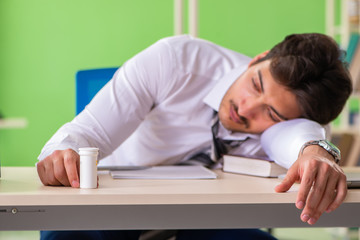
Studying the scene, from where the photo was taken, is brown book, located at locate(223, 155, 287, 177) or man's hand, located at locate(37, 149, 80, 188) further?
brown book, located at locate(223, 155, 287, 177)

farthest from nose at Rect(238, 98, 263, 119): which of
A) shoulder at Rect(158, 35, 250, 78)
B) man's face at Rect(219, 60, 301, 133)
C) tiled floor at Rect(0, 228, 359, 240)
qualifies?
tiled floor at Rect(0, 228, 359, 240)

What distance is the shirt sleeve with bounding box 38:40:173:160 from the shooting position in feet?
4.37

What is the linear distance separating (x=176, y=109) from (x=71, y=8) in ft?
11.7

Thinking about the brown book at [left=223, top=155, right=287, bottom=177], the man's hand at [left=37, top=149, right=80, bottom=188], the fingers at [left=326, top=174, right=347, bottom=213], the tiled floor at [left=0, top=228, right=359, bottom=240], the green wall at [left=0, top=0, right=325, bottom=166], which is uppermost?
the man's hand at [left=37, top=149, right=80, bottom=188]

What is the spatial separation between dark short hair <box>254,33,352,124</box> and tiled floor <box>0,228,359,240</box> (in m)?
2.04

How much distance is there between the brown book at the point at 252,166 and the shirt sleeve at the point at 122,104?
31 cm

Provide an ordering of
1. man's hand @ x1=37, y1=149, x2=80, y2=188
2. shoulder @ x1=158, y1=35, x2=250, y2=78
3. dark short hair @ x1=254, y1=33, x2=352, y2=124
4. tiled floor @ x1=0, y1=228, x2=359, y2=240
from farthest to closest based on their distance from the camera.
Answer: tiled floor @ x1=0, y1=228, x2=359, y2=240
shoulder @ x1=158, y1=35, x2=250, y2=78
dark short hair @ x1=254, y1=33, x2=352, y2=124
man's hand @ x1=37, y1=149, x2=80, y2=188

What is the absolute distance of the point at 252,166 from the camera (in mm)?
1274

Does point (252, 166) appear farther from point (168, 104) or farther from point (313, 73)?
point (168, 104)

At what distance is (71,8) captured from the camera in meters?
4.93

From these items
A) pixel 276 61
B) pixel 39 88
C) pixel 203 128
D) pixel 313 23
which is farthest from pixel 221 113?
pixel 313 23

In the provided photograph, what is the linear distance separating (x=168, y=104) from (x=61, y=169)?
0.68 meters

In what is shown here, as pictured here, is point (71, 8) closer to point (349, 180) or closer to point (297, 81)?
point (297, 81)

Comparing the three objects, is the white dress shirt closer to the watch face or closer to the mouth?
the mouth
